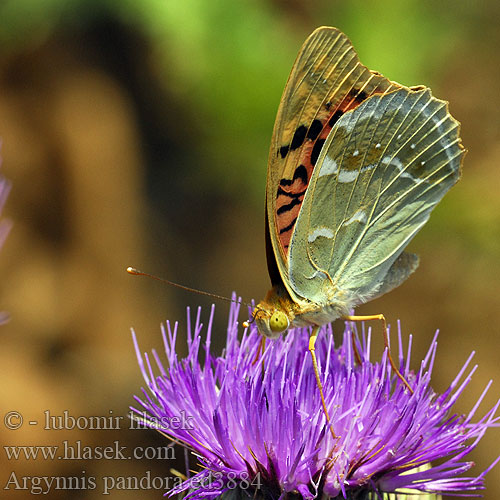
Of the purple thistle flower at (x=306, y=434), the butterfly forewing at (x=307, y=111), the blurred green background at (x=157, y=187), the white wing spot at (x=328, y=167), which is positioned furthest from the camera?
the blurred green background at (x=157, y=187)

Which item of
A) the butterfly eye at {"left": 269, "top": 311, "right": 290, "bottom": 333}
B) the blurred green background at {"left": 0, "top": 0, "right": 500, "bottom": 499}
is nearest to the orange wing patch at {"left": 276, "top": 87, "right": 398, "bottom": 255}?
the butterfly eye at {"left": 269, "top": 311, "right": 290, "bottom": 333}

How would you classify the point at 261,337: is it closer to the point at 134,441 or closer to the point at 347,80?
the point at 347,80

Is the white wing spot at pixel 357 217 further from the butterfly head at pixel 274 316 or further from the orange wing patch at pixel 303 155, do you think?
the butterfly head at pixel 274 316

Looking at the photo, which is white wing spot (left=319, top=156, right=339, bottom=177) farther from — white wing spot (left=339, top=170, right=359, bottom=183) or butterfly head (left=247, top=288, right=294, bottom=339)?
butterfly head (left=247, top=288, right=294, bottom=339)

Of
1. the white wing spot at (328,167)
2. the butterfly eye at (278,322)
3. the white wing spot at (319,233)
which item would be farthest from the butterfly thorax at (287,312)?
the white wing spot at (328,167)

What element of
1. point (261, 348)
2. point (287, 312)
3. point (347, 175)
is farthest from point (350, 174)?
point (261, 348)

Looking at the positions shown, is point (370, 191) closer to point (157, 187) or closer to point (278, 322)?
point (278, 322)
